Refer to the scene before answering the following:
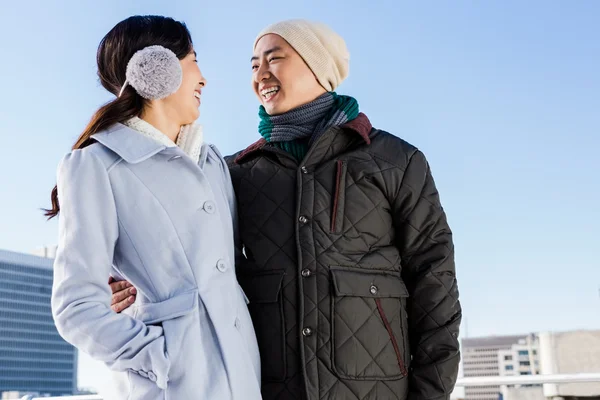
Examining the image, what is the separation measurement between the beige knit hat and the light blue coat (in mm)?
702

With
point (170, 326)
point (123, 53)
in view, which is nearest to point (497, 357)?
point (123, 53)

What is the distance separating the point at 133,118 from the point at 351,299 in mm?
794

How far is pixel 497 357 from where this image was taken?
16325 cm

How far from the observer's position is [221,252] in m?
1.99

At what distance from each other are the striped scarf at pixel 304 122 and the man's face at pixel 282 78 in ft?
0.10

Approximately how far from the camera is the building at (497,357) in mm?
141375

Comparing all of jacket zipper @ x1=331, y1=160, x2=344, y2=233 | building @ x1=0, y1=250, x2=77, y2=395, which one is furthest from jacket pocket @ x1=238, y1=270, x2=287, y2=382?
building @ x1=0, y1=250, x2=77, y2=395

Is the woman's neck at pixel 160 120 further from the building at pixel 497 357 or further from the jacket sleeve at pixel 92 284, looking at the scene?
the building at pixel 497 357

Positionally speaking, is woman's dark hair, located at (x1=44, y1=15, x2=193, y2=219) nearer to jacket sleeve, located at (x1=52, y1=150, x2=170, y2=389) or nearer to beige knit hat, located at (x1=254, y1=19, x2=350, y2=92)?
jacket sleeve, located at (x1=52, y1=150, x2=170, y2=389)

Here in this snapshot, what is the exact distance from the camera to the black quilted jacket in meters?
2.14

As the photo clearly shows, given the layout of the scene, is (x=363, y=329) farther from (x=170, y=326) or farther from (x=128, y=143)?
(x=128, y=143)

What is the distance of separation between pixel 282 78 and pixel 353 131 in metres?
0.30

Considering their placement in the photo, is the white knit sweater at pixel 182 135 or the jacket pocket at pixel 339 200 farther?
the jacket pocket at pixel 339 200

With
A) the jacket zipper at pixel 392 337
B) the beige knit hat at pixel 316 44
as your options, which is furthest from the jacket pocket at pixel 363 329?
the beige knit hat at pixel 316 44
